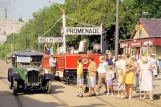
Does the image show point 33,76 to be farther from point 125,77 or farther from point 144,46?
point 144,46

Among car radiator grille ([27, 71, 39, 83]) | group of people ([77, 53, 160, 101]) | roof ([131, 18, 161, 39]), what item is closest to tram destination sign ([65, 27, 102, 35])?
group of people ([77, 53, 160, 101])

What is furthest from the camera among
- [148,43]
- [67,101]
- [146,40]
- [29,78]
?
[146,40]

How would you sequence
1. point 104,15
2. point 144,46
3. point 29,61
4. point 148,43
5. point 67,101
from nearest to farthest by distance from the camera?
point 67,101 → point 29,61 → point 148,43 → point 144,46 → point 104,15

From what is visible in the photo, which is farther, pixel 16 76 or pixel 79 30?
pixel 79 30

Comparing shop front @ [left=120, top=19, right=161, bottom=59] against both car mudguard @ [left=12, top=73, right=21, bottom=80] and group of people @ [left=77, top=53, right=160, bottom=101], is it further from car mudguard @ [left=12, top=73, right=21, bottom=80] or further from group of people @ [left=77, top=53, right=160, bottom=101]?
car mudguard @ [left=12, top=73, right=21, bottom=80]

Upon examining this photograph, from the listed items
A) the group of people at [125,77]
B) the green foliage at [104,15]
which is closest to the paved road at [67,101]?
the group of people at [125,77]

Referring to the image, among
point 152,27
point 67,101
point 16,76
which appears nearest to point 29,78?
point 16,76

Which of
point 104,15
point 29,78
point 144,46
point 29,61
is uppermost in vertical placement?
point 104,15

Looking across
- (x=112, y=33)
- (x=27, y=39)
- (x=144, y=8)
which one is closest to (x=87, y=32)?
(x=112, y=33)

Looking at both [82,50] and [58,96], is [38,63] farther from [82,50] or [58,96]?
[82,50]

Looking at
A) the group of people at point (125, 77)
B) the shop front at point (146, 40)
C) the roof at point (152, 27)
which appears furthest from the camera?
the roof at point (152, 27)

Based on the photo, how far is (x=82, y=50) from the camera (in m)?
22.5

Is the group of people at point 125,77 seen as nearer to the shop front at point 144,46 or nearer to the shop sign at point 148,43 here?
the shop front at point 144,46

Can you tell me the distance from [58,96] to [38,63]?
283 cm
